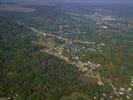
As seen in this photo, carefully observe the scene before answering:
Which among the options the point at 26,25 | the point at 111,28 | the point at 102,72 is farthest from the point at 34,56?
the point at 111,28

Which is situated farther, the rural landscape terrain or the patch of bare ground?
the patch of bare ground

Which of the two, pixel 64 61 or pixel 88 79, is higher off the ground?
pixel 64 61

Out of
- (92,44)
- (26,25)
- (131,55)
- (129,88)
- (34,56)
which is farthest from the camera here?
(26,25)

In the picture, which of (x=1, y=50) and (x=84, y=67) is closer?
(x=84, y=67)

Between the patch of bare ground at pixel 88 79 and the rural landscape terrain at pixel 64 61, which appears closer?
the rural landscape terrain at pixel 64 61

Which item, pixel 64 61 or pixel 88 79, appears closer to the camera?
pixel 88 79

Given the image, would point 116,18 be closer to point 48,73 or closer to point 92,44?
point 92,44

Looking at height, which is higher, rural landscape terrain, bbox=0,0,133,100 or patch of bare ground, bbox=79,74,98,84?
rural landscape terrain, bbox=0,0,133,100

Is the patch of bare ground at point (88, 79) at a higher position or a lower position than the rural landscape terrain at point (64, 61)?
lower
